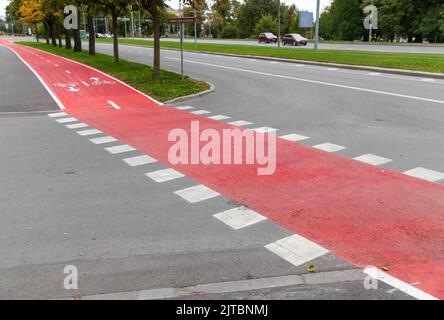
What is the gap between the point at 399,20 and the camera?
65.5 meters

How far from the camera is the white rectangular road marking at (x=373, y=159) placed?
23.7ft

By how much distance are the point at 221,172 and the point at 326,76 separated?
547 inches

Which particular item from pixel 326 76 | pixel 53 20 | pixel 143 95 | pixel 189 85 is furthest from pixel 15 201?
pixel 53 20

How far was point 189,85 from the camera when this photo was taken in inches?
657

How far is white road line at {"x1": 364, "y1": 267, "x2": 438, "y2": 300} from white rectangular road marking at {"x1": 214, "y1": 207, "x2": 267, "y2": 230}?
152 centimetres

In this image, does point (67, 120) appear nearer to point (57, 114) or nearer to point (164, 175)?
point (57, 114)

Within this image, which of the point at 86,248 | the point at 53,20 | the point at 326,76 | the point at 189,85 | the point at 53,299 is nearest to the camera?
the point at 53,299

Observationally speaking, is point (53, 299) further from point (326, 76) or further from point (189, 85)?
point (326, 76)

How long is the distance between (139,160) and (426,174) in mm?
4743

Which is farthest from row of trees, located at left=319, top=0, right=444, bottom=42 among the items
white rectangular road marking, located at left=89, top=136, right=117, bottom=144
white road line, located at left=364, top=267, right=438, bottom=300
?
white road line, located at left=364, top=267, right=438, bottom=300

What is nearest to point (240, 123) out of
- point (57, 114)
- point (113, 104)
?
point (113, 104)

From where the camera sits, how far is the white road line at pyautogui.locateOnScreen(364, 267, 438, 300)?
11.8 feet

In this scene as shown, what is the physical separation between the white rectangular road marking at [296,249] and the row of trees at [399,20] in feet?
201

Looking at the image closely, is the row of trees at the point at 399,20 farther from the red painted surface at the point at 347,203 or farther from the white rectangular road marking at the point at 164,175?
the white rectangular road marking at the point at 164,175
